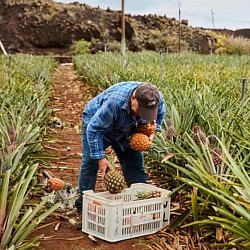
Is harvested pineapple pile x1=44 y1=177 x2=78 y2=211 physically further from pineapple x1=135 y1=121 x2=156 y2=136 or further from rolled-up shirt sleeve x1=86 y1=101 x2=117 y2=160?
pineapple x1=135 y1=121 x2=156 y2=136

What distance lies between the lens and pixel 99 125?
3.70 meters

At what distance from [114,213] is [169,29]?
4122cm

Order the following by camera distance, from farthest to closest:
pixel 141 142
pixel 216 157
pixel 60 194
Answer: pixel 60 194 → pixel 141 142 → pixel 216 157

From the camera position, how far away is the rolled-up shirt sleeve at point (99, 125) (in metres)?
3.69

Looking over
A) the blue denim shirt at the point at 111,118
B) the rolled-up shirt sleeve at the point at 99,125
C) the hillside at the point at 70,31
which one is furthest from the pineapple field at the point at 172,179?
the hillside at the point at 70,31

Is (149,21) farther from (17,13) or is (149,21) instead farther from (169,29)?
(17,13)

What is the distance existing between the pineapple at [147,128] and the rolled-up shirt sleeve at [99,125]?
254mm

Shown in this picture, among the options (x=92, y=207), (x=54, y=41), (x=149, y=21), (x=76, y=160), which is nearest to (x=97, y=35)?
(x=54, y=41)

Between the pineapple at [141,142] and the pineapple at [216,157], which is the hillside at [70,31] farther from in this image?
the pineapple at [216,157]

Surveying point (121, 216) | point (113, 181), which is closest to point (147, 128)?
point (113, 181)

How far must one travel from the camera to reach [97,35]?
3950 centimetres

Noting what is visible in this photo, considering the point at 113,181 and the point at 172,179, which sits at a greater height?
the point at 113,181

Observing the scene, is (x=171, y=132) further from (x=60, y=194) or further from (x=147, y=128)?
(x=60, y=194)

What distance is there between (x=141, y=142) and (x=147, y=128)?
0.41 ft
